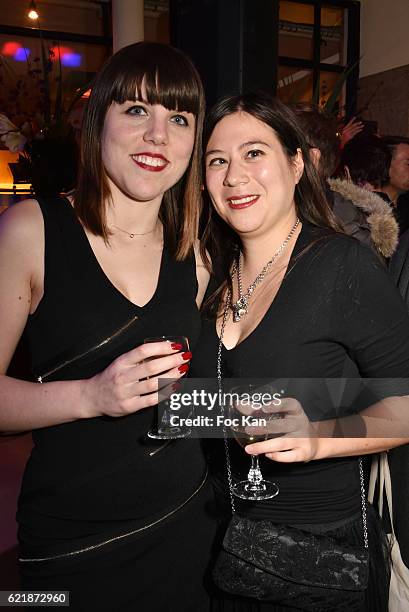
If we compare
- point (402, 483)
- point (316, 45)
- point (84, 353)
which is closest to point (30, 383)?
point (84, 353)

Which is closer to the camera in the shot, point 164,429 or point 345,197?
point 164,429

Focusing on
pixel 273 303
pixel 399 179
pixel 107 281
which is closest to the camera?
pixel 107 281

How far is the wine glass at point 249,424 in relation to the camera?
1.34 meters

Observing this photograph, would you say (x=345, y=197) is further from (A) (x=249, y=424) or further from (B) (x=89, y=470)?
(B) (x=89, y=470)

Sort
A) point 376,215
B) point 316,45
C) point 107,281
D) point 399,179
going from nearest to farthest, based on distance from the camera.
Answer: point 107,281 → point 376,215 → point 399,179 → point 316,45

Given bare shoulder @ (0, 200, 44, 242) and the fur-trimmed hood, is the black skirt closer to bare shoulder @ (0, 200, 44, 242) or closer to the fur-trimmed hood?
bare shoulder @ (0, 200, 44, 242)

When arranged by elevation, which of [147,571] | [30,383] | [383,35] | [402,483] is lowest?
[147,571]

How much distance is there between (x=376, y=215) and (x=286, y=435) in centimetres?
152

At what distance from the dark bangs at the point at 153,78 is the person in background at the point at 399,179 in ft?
9.85

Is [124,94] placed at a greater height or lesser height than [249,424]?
greater

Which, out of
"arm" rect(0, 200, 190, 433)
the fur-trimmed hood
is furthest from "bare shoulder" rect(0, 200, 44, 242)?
the fur-trimmed hood

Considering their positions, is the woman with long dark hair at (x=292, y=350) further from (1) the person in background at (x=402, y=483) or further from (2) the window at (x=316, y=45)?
(2) the window at (x=316, y=45)

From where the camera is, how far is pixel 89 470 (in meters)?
1.50

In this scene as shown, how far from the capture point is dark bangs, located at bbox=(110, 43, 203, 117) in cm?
157
